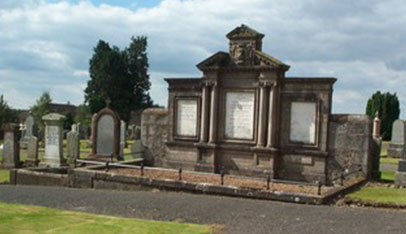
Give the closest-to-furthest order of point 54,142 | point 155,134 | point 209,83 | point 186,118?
point 209,83, point 186,118, point 155,134, point 54,142

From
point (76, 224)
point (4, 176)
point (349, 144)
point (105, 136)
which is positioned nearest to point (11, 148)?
point (4, 176)

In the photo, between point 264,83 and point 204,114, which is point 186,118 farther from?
point 264,83

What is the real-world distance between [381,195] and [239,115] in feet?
21.0

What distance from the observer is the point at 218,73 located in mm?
17062

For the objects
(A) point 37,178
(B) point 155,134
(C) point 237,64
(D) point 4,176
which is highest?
(C) point 237,64

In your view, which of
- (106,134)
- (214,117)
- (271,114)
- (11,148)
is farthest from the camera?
(11,148)

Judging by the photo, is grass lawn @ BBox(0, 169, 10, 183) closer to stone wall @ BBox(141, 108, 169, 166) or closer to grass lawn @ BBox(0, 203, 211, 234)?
stone wall @ BBox(141, 108, 169, 166)

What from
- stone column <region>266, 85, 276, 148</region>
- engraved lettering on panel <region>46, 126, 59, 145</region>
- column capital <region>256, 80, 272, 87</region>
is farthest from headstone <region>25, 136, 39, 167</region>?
stone column <region>266, 85, 276, 148</region>

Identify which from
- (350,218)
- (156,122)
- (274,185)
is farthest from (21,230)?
(156,122)

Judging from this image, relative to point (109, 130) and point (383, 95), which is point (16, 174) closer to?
point (109, 130)

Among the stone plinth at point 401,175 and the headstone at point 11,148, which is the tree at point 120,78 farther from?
the stone plinth at point 401,175

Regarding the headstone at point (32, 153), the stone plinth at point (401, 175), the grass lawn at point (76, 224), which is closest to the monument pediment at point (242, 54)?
the stone plinth at point (401, 175)

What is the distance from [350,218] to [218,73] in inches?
363

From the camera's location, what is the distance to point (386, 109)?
48.1 metres
